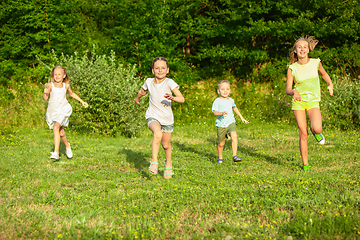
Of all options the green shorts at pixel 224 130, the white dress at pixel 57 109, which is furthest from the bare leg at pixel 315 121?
the white dress at pixel 57 109

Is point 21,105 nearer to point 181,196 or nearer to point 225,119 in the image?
point 225,119

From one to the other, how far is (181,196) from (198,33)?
14.1 meters

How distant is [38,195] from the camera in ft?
17.7

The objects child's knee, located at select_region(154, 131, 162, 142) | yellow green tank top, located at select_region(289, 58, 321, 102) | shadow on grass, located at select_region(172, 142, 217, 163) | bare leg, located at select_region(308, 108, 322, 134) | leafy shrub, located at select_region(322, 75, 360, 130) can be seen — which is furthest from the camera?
leafy shrub, located at select_region(322, 75, 360, 130)

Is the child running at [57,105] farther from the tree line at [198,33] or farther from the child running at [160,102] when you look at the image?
the tree line at [198,33]

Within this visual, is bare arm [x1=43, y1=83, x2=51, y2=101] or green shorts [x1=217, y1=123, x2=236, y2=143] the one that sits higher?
bare arm [x1=43, y1=83, x2=51, y2=101]

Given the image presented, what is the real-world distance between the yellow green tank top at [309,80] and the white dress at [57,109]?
4.98 metres

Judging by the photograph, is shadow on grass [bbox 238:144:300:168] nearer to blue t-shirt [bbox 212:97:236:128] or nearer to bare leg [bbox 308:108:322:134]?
bare leg [bbox 308:108:322:134]

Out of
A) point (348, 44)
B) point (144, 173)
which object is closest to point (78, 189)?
point (144, 173)

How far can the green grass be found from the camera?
13.6ft

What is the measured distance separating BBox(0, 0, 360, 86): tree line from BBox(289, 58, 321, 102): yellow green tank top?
951 centimetres

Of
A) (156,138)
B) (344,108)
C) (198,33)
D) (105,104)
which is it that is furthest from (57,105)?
(198,33)

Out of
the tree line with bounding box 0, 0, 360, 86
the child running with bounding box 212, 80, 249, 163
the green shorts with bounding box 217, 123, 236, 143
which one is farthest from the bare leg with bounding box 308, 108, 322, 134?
the tree line with bounding box 0, 0, 360, 86

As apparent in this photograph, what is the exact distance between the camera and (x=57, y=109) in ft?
25.5
